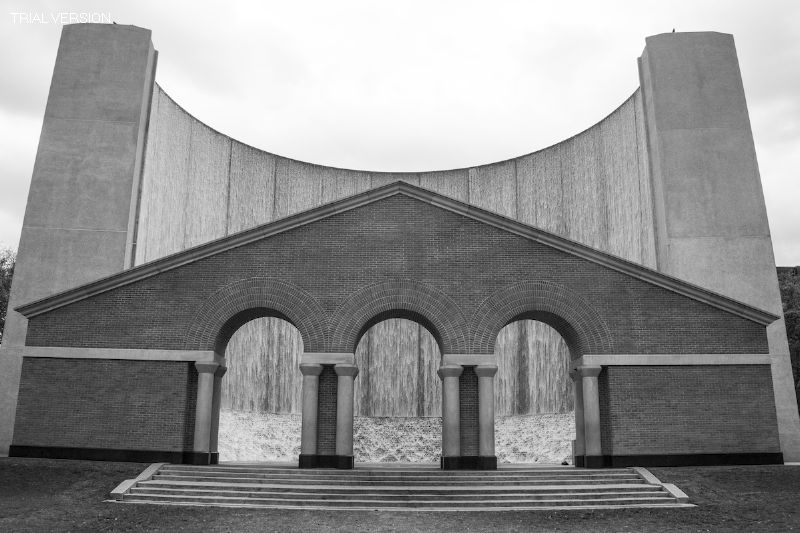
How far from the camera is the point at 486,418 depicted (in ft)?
69.6

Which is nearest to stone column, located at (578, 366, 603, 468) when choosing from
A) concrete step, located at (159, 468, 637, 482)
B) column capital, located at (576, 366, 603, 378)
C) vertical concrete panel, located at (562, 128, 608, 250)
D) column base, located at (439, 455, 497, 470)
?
column capital, located at (576, 366, 603, 378)

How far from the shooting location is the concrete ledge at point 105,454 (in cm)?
2073

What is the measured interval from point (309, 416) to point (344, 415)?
963 mm

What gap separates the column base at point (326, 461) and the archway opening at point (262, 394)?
1152cm

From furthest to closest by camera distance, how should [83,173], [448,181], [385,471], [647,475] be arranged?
[448,181]
[83,173]
[385,471]
[647,475]

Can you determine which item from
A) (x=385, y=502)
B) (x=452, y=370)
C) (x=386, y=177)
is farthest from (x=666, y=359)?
(x=386, y=177)

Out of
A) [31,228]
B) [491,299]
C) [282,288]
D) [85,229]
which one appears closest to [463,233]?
[491,299]

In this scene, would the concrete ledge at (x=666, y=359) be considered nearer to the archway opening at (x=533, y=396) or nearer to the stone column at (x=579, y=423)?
the stone column at (x=579, y=423)

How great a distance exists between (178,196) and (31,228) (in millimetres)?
6236

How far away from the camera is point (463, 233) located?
22750mm

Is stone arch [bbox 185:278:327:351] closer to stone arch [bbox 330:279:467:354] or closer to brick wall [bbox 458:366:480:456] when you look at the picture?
stone arch [bbox 330:279:467:354]

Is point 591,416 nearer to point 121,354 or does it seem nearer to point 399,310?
point 399,310

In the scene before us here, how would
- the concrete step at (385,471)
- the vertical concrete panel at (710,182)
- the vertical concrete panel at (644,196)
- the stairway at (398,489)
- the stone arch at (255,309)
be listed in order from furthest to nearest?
1. the vertical concrete panel at (644,196)
2. the vertical concrete panel at (710,182)
3. the stone arch at (255,309)
4. the concrete step at (385,471)
5. the stairway at (398,489)

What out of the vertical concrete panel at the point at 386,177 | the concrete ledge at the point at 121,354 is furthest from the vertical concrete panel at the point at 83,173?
the vertical concrete panel at the point at 386,177
